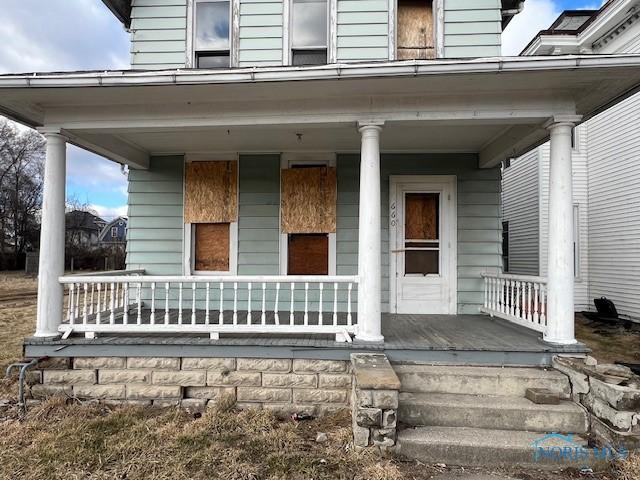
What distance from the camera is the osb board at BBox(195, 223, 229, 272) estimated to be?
5270mm

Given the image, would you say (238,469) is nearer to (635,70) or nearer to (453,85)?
(453,85)

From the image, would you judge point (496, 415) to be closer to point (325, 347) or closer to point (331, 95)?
point (325, 347)

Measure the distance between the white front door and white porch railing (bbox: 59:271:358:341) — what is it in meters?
0.74

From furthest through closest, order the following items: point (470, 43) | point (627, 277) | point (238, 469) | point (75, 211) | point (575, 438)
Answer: point (75, 211)
point (627, 277)
point (470, 43)
point (575, 438)
point (238, 469)

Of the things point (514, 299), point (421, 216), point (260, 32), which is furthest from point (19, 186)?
point (514, 299)

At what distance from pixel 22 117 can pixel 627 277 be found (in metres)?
11.1

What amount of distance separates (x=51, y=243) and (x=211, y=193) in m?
2.09

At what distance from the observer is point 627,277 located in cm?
782

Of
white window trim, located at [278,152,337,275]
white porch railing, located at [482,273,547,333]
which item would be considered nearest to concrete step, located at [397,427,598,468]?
white porch railing, located at [482,273,547,333]

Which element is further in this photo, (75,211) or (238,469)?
(75,211)

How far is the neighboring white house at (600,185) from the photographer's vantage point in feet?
25.1

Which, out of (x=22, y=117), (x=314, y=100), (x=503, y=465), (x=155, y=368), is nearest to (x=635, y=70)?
(x=314, y=100)

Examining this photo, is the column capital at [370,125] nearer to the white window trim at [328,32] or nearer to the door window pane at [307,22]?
the white window trim at [328,32]

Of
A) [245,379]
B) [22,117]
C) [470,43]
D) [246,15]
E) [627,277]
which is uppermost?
[246,15]
